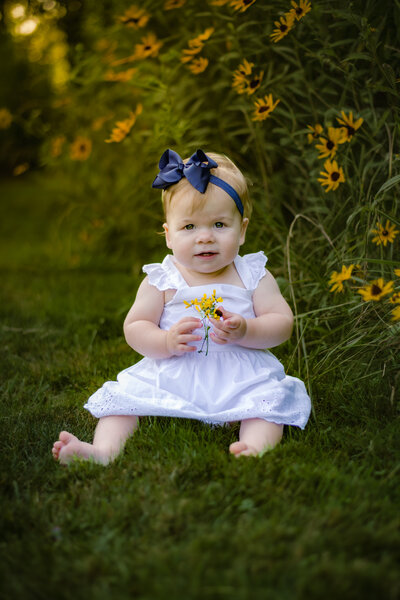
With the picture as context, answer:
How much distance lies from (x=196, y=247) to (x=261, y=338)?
368 mm

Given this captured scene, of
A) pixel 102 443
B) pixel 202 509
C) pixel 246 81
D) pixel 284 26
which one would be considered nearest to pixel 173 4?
pixel 246 81

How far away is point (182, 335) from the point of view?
6.22 ft

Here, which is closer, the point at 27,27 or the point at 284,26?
the point at 284,26

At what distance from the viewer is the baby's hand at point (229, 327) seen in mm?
1861

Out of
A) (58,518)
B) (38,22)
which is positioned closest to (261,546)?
(58,518)

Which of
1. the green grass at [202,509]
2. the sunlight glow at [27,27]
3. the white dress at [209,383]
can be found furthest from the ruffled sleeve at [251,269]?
the sunlight glow at [27,27]

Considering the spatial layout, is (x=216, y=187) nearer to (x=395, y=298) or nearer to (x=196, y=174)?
(x=196, y=174)

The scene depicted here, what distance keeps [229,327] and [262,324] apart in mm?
162

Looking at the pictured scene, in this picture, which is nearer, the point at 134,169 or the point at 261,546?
the point at 261,546

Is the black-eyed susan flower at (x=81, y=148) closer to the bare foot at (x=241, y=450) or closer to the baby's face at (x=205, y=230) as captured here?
the baby's face at (x=205, y=230)

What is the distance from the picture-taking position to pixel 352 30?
2.73 m

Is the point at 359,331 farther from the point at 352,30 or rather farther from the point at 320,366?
the point at 352,30

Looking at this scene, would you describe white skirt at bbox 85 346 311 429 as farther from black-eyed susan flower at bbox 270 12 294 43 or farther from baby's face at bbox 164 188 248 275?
black-eyed susan flower at bbox 270 12 294 43

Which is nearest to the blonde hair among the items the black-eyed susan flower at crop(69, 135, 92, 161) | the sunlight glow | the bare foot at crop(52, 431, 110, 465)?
the bare foot at crop(52, 431, 110, 465)
